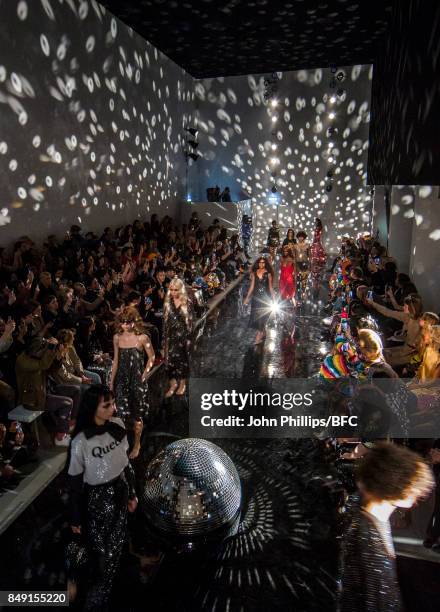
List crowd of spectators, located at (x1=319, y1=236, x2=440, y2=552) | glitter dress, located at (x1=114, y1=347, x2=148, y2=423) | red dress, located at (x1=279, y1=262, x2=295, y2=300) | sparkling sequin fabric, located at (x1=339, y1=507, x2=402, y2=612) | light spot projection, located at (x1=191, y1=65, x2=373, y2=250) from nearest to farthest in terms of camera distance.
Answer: sparkling sequin fabric, located at (x1=339, y1=507, x2=402, y2=612), crowd of spectators, located at (x1=319, y1=236, x2=440, y2=552), glitter dress, located at (x1=114, y1=347, x2=148, y2=423), red dress, located at (x1=279, y1=262, x2=295, y2=300), light spot projection, located at (x1=191, y1=65, x2=373, y2=250)

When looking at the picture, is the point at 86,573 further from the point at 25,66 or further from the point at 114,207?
the point at 114,207

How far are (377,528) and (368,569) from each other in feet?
0.48

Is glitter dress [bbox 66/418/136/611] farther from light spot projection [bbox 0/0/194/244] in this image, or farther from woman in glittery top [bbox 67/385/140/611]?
light spot projection [bbox 0/0/194/244]

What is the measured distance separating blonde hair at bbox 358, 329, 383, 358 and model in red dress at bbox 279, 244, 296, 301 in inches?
141

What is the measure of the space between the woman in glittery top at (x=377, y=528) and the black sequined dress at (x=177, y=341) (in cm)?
322

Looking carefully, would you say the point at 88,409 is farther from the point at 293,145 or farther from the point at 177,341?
the point at 293,145

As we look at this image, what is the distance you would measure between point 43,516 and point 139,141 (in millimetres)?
9380

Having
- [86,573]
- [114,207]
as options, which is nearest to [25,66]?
[114,207]

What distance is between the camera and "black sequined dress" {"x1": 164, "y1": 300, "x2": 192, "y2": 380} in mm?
4867

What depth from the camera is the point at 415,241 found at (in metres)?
7.71

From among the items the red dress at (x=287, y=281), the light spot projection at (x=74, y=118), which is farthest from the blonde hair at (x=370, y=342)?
the light spot projection at (x=74, y=118)

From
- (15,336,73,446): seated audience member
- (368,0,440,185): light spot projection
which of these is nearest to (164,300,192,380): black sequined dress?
(15,336,73,446): seated audience member

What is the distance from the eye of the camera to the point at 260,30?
10547mm

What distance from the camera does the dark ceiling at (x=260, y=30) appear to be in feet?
29.7
